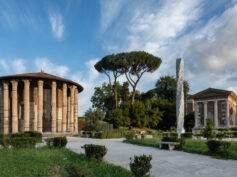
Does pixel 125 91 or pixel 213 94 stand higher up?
pixel 125 91

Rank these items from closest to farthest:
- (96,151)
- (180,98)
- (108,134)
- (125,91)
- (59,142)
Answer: (96,151) → (59,142) → (180,98) → (108,134) → (125,91)

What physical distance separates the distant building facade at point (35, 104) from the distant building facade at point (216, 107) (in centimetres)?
2352

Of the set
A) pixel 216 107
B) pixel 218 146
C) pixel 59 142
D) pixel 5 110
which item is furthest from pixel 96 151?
pixel 216 107

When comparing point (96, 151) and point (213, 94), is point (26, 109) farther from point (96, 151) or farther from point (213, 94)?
point (213, 94)

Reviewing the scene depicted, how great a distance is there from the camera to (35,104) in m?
32.7

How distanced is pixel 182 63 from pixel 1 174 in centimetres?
1786

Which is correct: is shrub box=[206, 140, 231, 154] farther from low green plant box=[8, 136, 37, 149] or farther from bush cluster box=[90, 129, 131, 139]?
bush cluster box=[90, 129, 131, 139]

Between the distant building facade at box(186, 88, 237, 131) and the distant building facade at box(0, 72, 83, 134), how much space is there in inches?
926

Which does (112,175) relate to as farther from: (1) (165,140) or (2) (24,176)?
(1) (165,140)

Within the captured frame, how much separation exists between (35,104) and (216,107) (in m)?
32.2

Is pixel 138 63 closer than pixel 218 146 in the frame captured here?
No

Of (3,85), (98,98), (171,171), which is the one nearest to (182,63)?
(171,171)

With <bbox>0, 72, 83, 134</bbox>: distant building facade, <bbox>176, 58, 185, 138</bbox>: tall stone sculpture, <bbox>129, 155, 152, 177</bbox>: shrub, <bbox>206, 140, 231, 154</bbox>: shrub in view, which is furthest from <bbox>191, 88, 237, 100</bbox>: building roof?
<bbox>129, 155, 152, 177</bbox>: shrub

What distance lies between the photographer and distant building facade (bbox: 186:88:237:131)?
39.7 m
